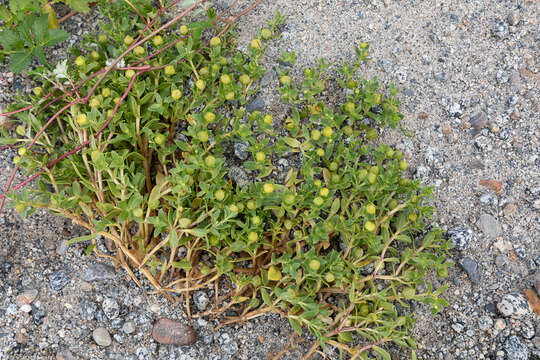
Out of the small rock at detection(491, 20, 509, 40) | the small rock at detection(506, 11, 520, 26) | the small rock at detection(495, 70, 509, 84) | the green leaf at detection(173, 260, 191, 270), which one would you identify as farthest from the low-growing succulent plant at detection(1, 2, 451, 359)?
the small rock at detection(506, 11, 520, 26)

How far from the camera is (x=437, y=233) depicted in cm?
251

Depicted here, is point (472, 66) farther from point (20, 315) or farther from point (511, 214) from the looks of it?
point (20, 315)

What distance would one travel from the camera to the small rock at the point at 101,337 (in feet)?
8.54

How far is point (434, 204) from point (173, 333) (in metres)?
1.52

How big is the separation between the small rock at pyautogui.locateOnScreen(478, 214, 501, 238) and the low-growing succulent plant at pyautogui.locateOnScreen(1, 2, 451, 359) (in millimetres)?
276

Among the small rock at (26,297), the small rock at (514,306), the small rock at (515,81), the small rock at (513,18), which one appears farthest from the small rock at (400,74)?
the small rock at (26,297)

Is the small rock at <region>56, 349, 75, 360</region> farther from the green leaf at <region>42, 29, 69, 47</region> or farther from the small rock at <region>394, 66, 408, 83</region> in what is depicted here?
the small rock at <region>394, 66, 408, 83</region>

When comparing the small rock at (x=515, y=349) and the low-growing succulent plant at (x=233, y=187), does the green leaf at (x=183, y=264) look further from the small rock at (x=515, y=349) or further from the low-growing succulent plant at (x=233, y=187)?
the small rock at (x=515, y=349)

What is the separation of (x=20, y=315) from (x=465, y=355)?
7.30ft

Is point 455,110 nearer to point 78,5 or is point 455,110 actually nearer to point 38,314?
point 78,5

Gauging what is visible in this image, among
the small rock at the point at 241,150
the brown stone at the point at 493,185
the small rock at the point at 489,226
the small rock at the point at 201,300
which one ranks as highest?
the small rock at the point at 241,150

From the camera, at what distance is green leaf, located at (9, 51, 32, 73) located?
105 inches

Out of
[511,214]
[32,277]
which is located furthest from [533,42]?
[32,277]

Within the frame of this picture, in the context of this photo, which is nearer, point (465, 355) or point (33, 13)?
point (465, 355)
